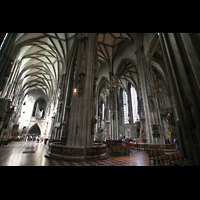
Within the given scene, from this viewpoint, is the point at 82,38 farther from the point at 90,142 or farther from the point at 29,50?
the point at 29,50

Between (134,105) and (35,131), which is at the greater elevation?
(134,105)

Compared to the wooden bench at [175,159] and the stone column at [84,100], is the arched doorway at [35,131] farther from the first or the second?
the wooden bench at [175,159]

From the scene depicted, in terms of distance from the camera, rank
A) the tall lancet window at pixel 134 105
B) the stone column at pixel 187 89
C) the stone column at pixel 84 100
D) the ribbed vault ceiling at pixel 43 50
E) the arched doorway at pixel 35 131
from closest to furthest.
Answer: the stone column at pixel 187 89
the stone column at pixel 84 100
the ribbed vault ceiling at pixel 43 50
the tall lancet window at pixel 134 105
the arched doorway at pixel 35 131

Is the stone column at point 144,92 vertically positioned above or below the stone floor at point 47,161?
above

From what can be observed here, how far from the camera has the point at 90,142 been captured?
6.67 metres

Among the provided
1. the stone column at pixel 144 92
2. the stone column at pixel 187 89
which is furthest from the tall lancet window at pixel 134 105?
the stone column at pixel 187 89

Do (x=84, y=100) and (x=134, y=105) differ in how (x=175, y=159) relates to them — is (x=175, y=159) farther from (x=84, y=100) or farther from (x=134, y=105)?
(x=134, y=105)

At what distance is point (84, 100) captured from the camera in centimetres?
732

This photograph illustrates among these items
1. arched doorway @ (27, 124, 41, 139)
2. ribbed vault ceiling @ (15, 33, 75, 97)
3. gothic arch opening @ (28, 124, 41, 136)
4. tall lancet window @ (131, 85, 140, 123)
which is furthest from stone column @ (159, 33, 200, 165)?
gothic arch opening @ (28, 124, 41, 136)

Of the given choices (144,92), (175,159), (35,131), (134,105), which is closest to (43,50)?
(144,92)

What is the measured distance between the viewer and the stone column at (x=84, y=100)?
661 centimetres

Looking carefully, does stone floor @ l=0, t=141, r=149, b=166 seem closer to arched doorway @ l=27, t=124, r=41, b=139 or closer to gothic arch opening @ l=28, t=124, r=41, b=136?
arched doorway @ l=27, t=124, r=41, b=139
